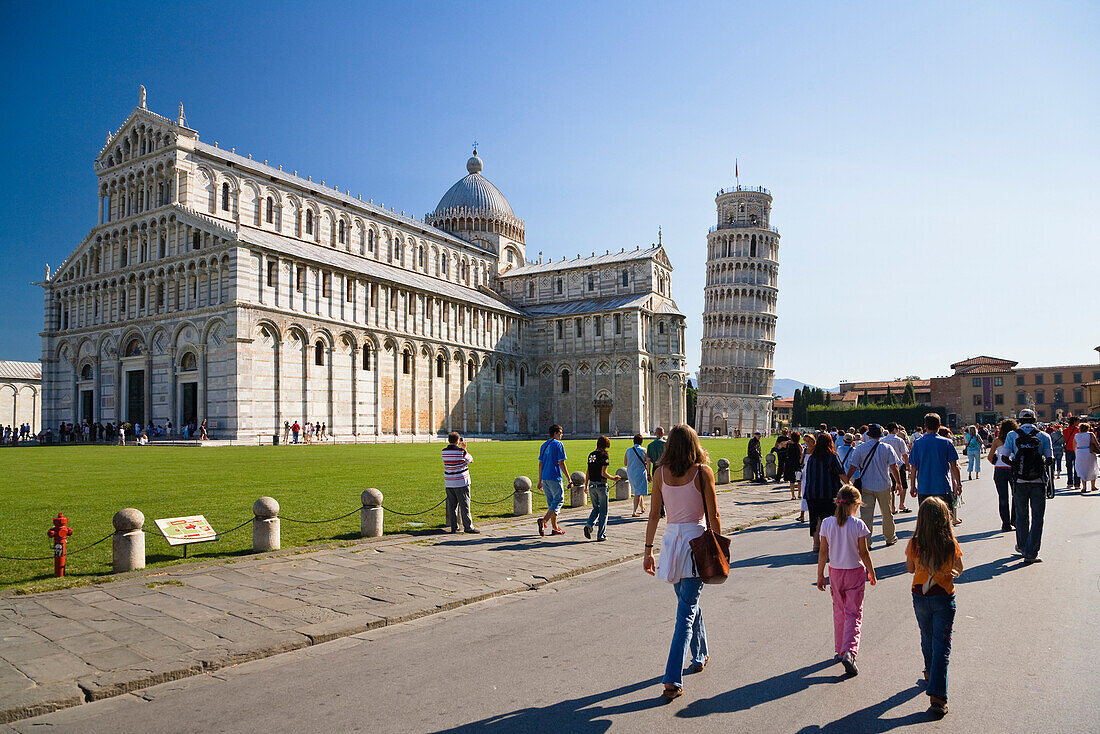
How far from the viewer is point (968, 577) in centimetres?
962

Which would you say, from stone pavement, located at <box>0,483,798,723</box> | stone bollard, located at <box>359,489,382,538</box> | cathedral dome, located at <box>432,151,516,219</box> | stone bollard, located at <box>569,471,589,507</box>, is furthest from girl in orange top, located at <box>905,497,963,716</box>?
cathedral dome, located at <box>432,151,516,219</box>

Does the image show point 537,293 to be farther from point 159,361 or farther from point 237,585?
point 237,585

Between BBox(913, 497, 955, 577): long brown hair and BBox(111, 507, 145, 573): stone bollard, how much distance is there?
30.7 feet

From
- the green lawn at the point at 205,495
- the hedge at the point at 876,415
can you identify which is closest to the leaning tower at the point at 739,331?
the hedge at the point at 876,415

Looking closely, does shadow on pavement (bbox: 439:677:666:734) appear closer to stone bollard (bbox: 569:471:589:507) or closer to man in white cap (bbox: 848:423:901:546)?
man in white cap (bbox: 848:423:901:546)

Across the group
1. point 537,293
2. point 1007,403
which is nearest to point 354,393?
point 537,293

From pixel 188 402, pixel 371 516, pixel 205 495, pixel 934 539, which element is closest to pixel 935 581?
pixel 934 539

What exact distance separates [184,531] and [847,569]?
875 centimetres

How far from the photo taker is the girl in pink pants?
6.08 meters

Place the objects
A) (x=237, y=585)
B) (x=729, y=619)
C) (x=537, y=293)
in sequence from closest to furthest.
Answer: (x=729, y=619), (x=237, y=585), (x=537, y=293)

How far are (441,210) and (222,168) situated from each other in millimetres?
32711

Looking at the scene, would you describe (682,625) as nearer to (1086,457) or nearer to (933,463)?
(933,463)

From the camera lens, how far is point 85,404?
54344 mm

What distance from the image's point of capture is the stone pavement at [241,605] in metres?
6.27
